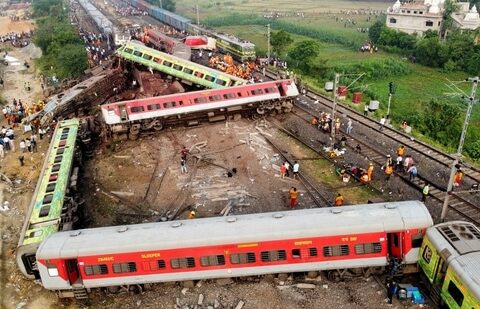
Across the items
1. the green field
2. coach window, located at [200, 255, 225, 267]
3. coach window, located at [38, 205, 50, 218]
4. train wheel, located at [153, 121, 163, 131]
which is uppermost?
coach window, located at [38, 205, 50, 218]

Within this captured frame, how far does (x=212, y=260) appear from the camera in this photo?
18.2 m

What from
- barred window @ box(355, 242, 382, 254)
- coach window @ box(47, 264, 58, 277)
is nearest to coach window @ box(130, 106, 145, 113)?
coach window @ box(47, 264, 58, 277)

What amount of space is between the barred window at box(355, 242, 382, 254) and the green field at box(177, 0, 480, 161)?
9.39 metres

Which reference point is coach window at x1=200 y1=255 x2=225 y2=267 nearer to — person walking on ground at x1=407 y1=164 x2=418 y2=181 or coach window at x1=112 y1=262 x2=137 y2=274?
coach window at x1=112 y1=262 x2=137 y2=274

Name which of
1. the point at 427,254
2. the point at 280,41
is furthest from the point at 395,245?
the point at 280,41

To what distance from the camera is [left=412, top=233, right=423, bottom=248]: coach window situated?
691 inches

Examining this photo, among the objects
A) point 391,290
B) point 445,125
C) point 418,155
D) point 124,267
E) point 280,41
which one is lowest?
point 445,125

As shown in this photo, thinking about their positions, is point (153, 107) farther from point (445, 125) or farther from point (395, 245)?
point (445, 125)

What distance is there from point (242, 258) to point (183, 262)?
2.41 metres

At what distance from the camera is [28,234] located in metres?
20.0

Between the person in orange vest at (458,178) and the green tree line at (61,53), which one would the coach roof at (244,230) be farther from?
the green tree line at (61,53)

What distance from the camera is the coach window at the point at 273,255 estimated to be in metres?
18.1

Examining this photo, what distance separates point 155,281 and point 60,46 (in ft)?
171

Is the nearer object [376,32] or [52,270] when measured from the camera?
[52,270]
